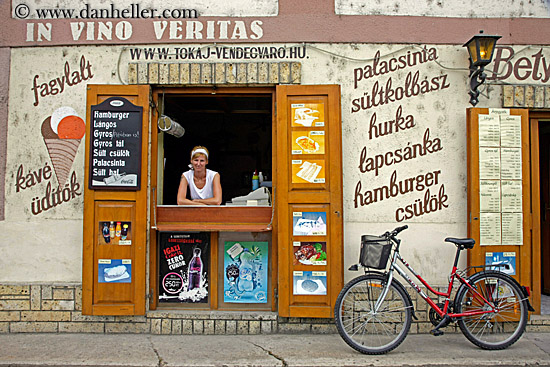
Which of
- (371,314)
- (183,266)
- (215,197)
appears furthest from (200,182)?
(371,314)

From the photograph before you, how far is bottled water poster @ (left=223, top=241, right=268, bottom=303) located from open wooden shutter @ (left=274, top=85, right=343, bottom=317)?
38 centimetres

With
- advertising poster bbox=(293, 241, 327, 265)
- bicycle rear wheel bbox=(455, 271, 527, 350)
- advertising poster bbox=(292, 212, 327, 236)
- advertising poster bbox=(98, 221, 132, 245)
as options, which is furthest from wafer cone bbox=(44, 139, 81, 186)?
bicycle rear wheel bbox=(455, 271, 527, 350)

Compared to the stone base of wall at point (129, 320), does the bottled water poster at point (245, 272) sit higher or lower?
higher

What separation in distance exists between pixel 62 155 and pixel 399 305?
4191 mm

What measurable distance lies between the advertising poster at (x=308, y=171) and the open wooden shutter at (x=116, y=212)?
1.74 m

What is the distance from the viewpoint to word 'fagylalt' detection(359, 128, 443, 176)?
5.66m

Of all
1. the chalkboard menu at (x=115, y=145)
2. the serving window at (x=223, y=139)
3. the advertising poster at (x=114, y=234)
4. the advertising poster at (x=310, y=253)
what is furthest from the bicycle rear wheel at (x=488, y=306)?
the chalkboard menu at (x=115, y=145)

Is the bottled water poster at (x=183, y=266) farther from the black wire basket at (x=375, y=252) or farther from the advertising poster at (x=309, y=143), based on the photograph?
the black wire basket at (x=375, y=252)

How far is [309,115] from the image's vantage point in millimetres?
5527

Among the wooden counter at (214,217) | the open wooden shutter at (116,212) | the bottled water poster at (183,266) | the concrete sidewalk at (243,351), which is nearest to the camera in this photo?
the concrete sidewalk at (243,351)

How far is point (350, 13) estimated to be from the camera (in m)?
5.69

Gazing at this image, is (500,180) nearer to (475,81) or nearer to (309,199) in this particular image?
(475,81)

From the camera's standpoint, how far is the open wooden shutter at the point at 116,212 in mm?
5477

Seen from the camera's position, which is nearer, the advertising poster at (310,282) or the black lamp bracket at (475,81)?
the advertising poster at (310,282)
